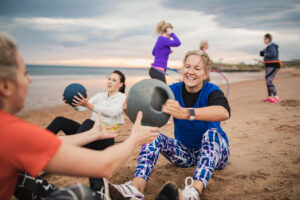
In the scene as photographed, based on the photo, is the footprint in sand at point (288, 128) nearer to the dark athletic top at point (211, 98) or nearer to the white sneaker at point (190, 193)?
the dark athletic top at point (211, 98)

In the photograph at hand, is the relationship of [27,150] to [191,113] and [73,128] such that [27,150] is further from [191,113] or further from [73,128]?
[73,128]

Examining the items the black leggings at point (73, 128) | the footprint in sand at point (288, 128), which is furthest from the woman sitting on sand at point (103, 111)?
the footprint in sand at point (288, 128)

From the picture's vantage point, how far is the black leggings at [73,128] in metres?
3.13

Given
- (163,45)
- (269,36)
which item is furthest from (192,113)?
(269,36)

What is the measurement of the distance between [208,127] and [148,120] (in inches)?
38.3

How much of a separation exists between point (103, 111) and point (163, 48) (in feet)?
11.0

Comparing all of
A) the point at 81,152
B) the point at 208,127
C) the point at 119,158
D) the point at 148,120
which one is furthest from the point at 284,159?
the point at 81,152

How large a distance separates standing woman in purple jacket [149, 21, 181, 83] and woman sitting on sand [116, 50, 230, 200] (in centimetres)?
311

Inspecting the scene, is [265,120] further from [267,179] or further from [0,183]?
[0,183]

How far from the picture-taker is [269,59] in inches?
352

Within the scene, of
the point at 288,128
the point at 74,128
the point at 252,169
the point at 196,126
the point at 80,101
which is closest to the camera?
the point at 196,126

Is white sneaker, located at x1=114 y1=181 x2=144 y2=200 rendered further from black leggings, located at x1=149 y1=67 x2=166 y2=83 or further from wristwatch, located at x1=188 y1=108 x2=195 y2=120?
black leggings, located at x1=149 y1=67 x2=166 y2=83

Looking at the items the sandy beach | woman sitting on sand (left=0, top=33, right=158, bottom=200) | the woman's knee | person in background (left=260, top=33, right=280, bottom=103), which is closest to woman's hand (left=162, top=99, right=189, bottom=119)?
the woman's knee

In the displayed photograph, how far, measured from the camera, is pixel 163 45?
20.7 ft
